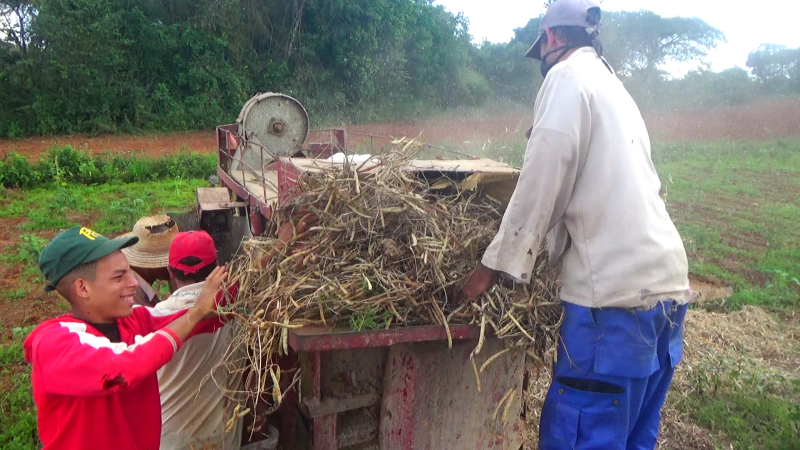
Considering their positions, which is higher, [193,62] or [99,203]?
[193,62]

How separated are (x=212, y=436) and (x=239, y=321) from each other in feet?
2.25

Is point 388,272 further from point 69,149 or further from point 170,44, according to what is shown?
point 170,44

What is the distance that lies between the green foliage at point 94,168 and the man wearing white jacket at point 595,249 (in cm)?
1268

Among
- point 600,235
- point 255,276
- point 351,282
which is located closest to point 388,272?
point 351,282

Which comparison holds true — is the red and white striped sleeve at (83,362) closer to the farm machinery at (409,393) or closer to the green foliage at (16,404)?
the farm machinery at (409,393)

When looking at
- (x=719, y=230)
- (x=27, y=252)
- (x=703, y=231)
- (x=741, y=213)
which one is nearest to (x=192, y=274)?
(x=27, y=252)

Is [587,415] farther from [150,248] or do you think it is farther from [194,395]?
[150,248]

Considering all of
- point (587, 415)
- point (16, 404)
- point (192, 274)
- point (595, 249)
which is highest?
point (595, 249)

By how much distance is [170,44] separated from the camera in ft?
72.3

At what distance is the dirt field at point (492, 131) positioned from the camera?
17.8 meters

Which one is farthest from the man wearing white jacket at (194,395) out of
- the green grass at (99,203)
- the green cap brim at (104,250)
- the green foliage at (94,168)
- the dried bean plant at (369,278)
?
the green foliage at (94,168)

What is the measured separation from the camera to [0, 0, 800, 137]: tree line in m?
20.9

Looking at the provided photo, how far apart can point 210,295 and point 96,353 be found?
51 centimetres

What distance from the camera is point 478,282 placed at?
2395 millimetres
